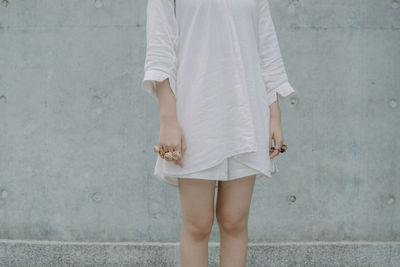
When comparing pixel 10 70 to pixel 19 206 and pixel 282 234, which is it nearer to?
pixel 19 206

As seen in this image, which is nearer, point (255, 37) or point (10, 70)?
point (255, 37)

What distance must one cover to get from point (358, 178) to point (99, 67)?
186 cm

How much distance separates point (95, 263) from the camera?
2.71m

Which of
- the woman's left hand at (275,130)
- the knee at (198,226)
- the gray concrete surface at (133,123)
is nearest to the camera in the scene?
the knee at (198,226)

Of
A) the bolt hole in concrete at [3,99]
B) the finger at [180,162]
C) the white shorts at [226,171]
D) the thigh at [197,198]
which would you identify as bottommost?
the thigh at [197,198]

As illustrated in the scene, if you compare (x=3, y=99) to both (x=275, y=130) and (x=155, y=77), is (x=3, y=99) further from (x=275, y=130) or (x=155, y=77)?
(x=275, y=130)

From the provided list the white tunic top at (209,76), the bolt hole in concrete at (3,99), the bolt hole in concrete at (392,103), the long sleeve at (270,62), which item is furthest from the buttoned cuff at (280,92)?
the bolt hole in concrete at (3,99)

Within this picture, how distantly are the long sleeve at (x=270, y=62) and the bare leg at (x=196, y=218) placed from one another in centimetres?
42

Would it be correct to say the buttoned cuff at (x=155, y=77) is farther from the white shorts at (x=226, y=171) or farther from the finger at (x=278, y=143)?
the finger at (x=278, y=143)

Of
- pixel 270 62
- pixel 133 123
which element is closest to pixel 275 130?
pixel 270 62

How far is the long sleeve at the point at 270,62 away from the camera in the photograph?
1537 millimetres

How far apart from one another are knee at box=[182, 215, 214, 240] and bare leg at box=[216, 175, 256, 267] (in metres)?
0.08

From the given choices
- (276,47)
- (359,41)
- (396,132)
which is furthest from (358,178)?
(276,47)

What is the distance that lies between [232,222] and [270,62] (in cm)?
60
